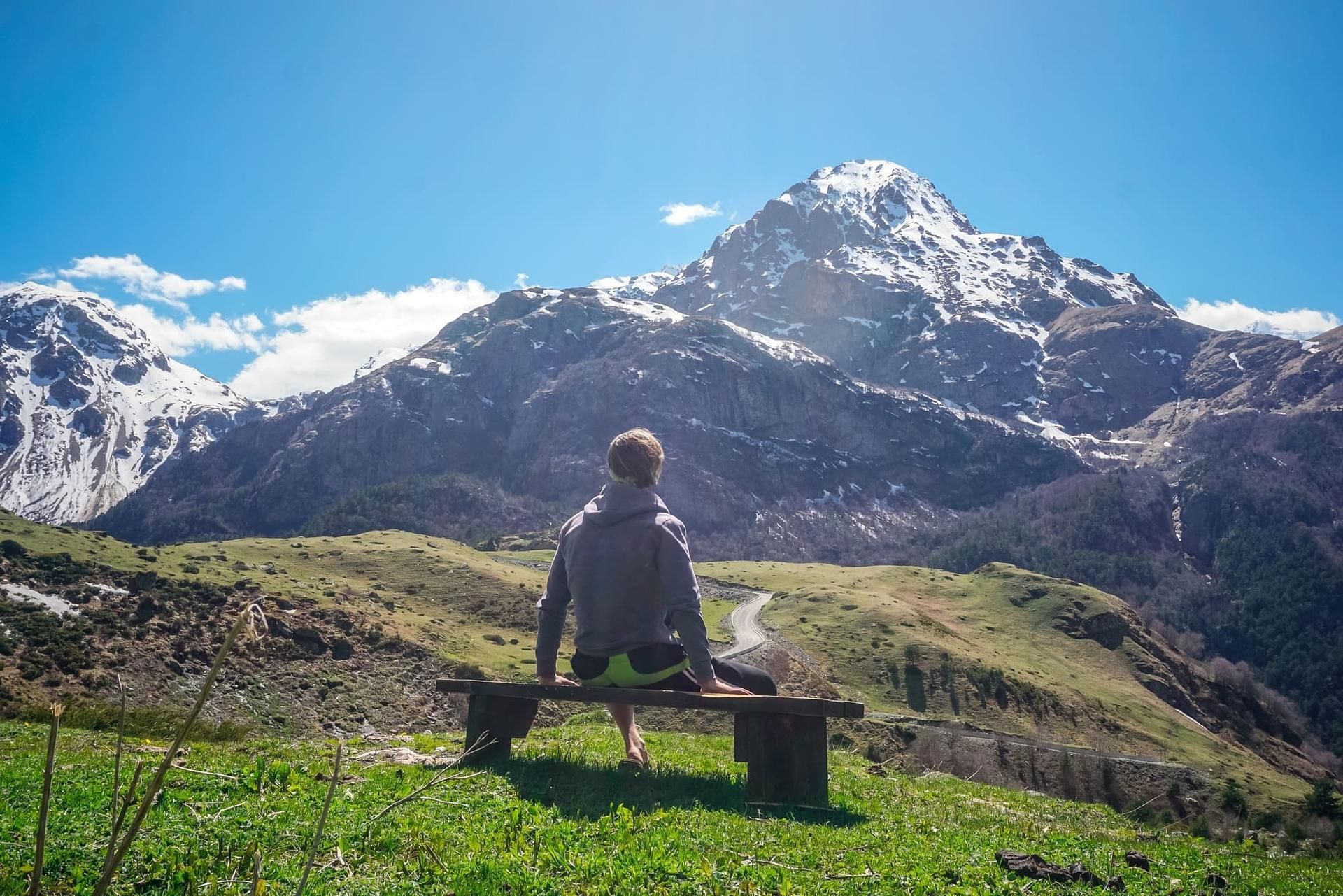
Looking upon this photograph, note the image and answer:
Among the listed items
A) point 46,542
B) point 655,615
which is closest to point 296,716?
point 46,542

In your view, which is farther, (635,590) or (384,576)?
(384,576)

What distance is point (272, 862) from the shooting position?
201 inches

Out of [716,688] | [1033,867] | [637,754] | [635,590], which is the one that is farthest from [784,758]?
[1033,867]

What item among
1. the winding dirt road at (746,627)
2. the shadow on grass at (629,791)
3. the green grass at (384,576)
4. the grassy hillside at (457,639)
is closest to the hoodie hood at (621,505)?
the shadow on grass at (629,791)

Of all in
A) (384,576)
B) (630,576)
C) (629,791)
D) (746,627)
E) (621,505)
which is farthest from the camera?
(746,627)

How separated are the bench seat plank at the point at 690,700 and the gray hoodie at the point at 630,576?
1.21 ft

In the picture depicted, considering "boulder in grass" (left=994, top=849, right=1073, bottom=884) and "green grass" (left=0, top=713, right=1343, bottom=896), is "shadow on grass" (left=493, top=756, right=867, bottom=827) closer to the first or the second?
"green grass" (left=0, top=713, right=1343, bottom=896)

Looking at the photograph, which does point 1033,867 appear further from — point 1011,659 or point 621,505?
point 1011,659

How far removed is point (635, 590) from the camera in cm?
888

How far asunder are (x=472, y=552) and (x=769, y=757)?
3839 inches

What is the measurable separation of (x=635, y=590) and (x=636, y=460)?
1434 millimetres

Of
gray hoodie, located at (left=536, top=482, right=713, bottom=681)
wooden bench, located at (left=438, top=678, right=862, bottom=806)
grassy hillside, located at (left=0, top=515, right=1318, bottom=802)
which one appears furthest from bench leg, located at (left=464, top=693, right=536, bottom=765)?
grassy hillside, located at (left=0, top=515, right=1318, bottom=802)

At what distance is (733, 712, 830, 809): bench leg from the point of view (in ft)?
26.8

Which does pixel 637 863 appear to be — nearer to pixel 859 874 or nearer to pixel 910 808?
pixel 859 874
